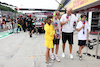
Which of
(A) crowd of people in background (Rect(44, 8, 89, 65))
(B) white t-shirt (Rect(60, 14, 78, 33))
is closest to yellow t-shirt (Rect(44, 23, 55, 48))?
(A) crowd of people in background (Rect(44, 8, 89, 65))

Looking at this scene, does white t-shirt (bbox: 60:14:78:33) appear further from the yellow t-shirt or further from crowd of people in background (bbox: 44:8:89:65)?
the yellow t-shirt

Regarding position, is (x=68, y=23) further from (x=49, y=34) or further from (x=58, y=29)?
(x=49, y=34)

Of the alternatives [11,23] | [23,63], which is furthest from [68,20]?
[11,23]

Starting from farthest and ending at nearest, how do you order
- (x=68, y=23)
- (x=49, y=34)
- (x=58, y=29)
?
(x=68, y=23)
(x=58, y=29)
(x=49, y=34)

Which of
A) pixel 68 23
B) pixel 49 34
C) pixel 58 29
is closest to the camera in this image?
pixel 49 34

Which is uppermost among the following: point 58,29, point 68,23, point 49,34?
point 68,23

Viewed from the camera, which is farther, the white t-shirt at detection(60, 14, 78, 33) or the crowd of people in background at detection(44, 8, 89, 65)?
the white t-shirt at detection(60, 14, 78, 33)

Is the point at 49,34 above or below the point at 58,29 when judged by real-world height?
below

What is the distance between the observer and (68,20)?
3260mm

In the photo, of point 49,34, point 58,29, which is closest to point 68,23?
point 58,29

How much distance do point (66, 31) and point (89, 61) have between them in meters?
1.38

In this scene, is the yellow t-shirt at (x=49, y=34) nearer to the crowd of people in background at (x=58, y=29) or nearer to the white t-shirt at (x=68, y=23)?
the crowd of people in background at (x=58, y=29)

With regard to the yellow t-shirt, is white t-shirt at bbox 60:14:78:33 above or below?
above

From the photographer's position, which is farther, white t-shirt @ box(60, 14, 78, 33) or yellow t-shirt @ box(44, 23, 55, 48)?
white t-shirt @ box(60, 14, 78, 33)
